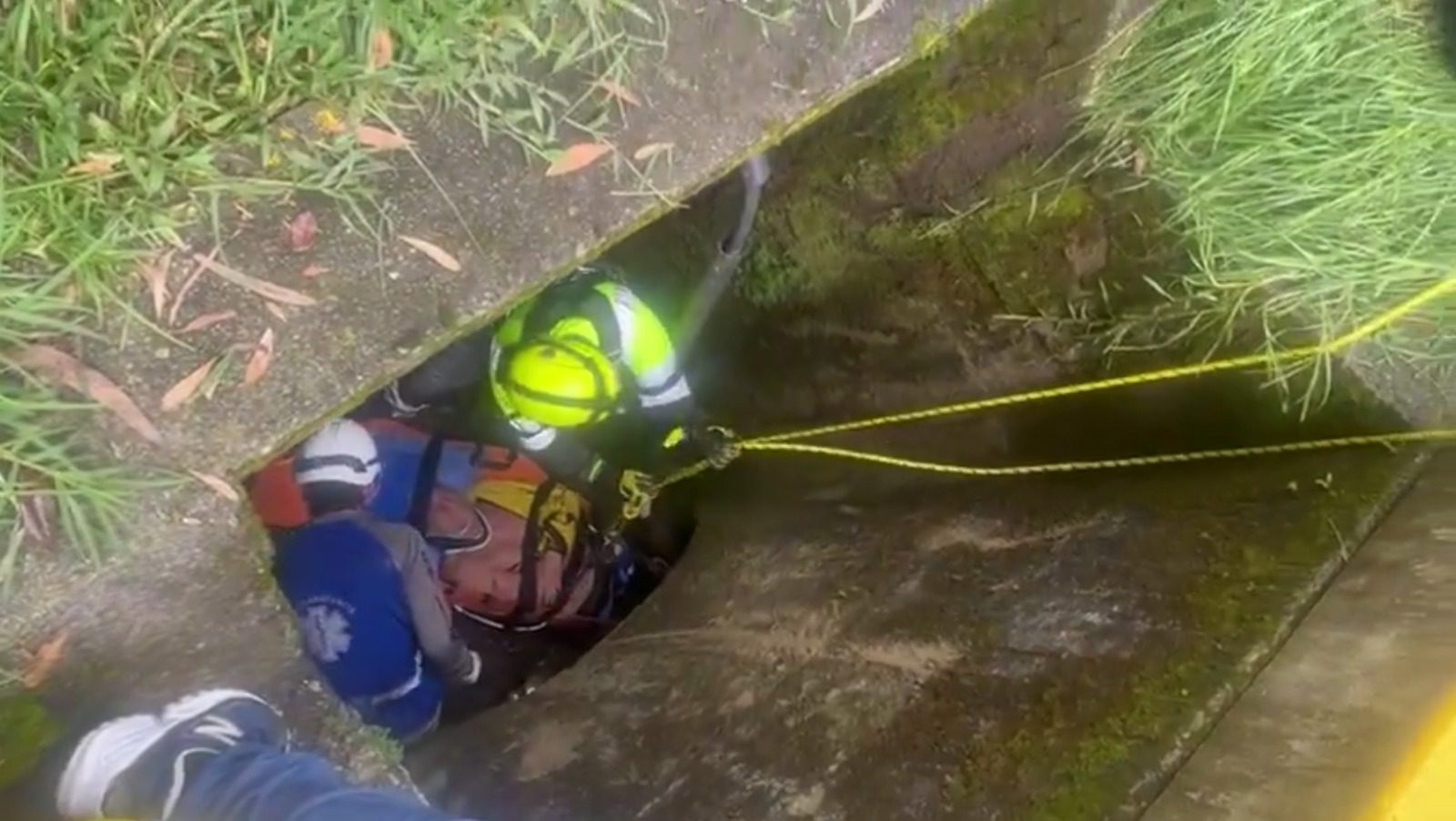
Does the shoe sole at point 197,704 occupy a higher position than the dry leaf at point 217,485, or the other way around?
the dry leaf at point 217,485

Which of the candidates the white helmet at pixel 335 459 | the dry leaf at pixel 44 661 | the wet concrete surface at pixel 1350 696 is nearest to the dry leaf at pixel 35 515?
the dry leaf at pixel 44 661

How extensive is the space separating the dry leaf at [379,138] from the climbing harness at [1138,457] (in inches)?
55.4

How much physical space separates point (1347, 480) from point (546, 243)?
140 cm

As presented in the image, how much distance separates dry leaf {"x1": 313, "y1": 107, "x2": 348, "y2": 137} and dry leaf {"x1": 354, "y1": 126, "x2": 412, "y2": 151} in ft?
0.07

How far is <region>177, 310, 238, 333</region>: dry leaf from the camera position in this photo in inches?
76.8

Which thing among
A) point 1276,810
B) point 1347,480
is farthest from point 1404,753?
point 1347,480

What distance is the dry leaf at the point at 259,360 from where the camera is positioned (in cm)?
198

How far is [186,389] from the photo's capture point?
1951mm

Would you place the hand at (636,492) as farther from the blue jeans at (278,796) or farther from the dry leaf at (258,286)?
the blue jeans at (278,796)

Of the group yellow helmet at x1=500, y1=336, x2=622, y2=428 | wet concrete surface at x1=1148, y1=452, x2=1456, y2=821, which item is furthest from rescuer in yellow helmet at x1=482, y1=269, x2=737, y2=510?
wet concrete surface at x1=1148, y1=452, x2=1456, y2=821

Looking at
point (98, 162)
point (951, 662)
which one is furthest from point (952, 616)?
point (98, 162)

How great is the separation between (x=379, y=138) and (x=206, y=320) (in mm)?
348

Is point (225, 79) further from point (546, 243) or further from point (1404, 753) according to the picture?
point (1404, 753)

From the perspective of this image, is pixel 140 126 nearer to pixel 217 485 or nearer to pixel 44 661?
pixel 217 485
